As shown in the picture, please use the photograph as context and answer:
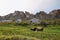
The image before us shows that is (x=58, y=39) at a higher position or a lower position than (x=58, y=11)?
lower

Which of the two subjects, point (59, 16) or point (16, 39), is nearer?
point (16, 39)

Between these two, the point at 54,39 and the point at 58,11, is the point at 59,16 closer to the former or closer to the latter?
the point at 58,11

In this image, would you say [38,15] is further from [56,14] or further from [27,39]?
[27,39]

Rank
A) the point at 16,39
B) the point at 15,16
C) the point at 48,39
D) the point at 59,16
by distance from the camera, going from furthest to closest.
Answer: the point at 15,16, the point at 59,16, the point at 48,39, the point at 16,39

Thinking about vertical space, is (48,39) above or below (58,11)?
below

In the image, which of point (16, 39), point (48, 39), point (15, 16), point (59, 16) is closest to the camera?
point (16, 39)

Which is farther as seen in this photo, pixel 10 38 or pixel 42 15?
pixel 42 15

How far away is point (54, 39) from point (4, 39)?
1083cm

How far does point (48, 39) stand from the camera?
3178cm

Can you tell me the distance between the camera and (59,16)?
186 metres

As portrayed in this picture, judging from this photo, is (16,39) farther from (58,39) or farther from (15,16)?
(15,16)

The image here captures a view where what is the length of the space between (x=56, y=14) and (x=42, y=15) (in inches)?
604

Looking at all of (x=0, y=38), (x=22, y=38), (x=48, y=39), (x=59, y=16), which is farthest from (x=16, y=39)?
(x=59, y=16)

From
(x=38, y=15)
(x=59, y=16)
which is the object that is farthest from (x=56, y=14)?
(x=38, y=15)
